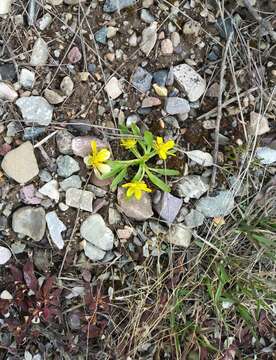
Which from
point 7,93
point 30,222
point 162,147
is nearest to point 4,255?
point 30,222

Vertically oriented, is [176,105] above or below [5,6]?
A: below

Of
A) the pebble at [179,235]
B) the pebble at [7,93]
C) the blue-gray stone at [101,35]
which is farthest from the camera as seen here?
the pebble at [179,235]

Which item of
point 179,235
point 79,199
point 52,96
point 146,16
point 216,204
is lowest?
point 179,235

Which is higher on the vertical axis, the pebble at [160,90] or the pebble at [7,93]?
the pebble at [7,93]

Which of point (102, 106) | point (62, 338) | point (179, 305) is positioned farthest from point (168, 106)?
point (62, 338)

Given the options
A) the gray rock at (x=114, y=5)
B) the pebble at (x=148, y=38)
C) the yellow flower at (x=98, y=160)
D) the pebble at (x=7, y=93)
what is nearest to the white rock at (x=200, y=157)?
the yellow flower at (x=98, y=160)

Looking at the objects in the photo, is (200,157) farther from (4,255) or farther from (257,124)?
(4,255)

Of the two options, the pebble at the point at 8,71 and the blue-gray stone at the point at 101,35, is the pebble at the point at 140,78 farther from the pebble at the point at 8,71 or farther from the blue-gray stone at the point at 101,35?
the pebble at the point at 8,71

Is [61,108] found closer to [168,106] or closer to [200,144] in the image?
[168,106]
